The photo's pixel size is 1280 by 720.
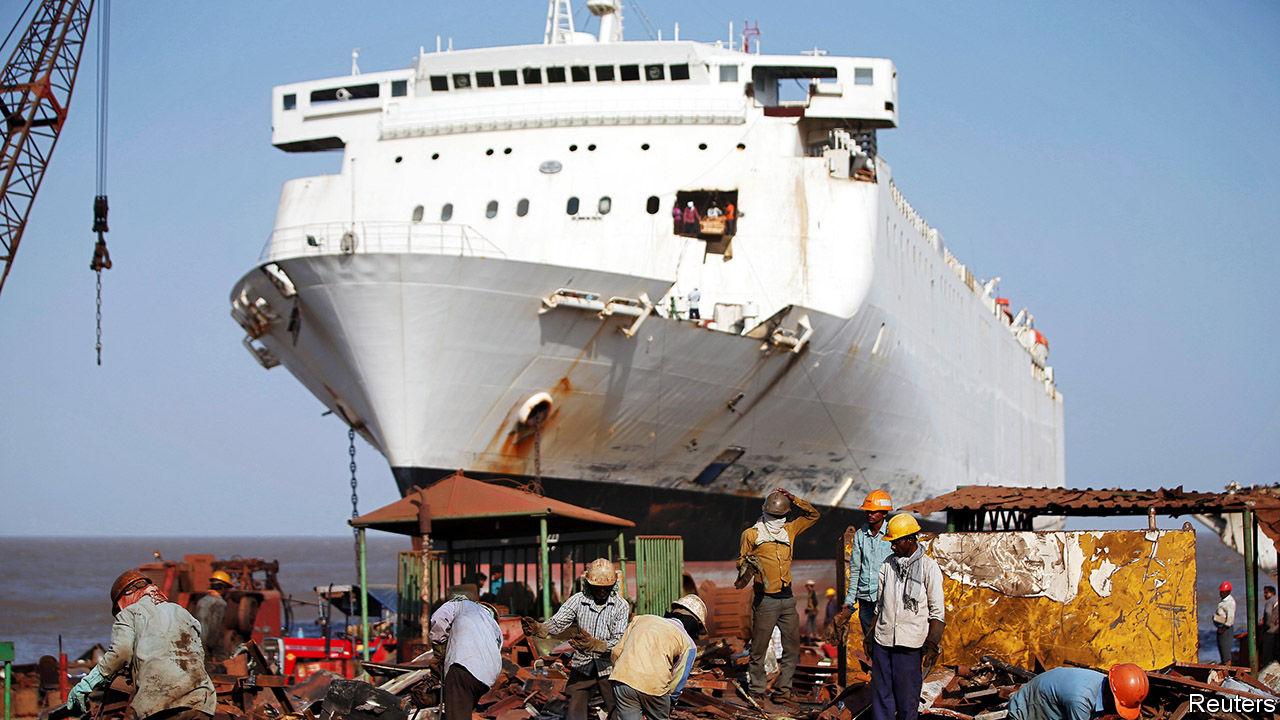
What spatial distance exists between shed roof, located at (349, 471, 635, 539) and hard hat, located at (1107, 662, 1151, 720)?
631 cm

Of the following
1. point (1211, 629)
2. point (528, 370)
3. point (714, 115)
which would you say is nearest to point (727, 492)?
point (528, 370)

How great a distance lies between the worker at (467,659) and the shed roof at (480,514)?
447cm

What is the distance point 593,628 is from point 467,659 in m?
0.78

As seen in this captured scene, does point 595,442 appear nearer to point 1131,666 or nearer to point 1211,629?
point 1131,666

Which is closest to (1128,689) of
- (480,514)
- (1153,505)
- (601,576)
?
(601,576)

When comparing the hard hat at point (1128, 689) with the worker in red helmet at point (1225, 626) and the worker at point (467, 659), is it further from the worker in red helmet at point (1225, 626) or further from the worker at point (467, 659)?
the worker in red helmet at point (1225, 626)

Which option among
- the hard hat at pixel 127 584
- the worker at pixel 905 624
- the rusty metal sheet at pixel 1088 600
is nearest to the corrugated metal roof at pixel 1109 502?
the rusty metal sheet at pixel 1088 600

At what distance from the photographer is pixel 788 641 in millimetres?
9539

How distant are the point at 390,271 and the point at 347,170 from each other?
6279 mm

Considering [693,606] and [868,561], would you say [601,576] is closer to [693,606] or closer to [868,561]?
[693,606]

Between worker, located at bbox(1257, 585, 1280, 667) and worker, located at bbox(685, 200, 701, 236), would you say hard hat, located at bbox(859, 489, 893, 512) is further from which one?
worker, located at bbox(685, 200, 701, 236)

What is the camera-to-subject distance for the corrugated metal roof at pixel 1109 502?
390 inches

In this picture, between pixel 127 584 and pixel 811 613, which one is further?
pixel 811 613

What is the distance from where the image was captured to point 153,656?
638 cm
